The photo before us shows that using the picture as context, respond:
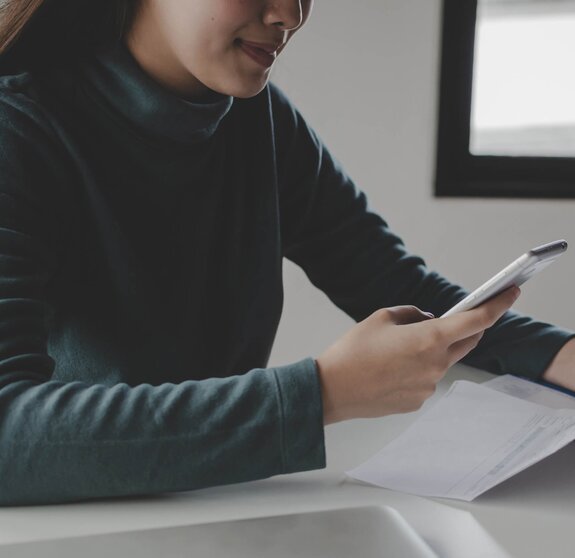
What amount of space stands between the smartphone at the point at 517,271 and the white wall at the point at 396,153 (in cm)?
144

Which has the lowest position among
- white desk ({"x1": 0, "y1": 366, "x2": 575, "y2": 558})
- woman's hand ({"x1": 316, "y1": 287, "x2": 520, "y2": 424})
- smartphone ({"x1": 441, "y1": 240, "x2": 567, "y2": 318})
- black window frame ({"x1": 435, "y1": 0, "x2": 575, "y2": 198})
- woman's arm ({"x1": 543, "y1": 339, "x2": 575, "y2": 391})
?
white desk ({"x1": 0, "y1": 366, "x2": 575, "y2": 558})

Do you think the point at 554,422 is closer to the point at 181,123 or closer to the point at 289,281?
the point at 181,123

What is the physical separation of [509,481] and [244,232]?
18.0 inches

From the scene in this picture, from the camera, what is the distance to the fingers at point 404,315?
2.38 feet

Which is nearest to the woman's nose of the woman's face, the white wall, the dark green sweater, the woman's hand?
the woman's face

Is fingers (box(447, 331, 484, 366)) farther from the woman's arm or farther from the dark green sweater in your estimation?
the woman's arm

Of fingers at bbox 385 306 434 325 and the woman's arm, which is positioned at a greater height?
fingers at bbox 385 306 434 325

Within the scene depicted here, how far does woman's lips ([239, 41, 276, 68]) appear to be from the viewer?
2.85ft

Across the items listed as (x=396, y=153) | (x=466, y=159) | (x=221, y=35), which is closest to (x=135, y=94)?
(x=221, y=35)

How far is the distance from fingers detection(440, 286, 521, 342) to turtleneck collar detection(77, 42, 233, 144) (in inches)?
14.9

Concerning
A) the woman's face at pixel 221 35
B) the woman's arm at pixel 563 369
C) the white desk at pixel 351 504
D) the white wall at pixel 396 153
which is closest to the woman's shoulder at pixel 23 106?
the woman's face at pixel 221 35

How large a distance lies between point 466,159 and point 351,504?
5.35 ft

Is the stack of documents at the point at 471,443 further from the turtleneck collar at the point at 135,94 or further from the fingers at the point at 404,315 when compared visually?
the turtleneck collar at the point at 135,94

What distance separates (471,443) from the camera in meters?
0.78
